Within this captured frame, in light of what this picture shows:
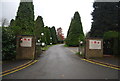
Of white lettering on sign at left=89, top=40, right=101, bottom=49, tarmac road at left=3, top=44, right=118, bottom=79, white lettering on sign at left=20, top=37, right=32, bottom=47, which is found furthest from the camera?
white lettering on sign at left=89, top=40, right=101, bottom=49

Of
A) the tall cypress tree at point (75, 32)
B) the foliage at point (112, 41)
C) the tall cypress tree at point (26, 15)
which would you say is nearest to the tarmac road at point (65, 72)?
the foliage at point (112, 41)

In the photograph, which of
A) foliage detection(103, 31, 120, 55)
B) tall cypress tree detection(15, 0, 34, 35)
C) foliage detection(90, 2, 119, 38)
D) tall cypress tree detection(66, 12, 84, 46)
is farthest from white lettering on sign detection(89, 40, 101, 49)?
tall cypress tree detection(66, 12, 84, 46)

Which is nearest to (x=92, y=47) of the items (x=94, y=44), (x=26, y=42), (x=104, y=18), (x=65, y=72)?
(x=94, y=44)

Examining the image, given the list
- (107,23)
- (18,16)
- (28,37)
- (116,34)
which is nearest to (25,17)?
(18,16)

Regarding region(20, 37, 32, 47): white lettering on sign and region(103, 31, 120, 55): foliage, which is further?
region(103, 31, 120, 55): foliage

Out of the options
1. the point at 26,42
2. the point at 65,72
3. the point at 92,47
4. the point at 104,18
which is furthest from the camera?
the point at 104,18

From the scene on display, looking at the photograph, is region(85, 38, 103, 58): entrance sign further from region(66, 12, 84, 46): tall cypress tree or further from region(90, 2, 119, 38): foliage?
region(66, 12, 84, 46): tall cypress tree

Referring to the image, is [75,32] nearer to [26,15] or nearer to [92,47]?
[26,15]

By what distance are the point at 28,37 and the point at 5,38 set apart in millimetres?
1822

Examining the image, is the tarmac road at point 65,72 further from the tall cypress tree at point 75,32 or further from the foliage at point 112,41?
the tall cypress tree at point 75,32

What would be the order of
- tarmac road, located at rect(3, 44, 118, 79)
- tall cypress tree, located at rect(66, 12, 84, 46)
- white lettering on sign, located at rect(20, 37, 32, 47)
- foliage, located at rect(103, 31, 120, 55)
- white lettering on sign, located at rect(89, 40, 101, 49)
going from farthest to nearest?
tall cypress tree, located at rect(66, 12, 84, 46), foliage, located at rect(103, 31, 120, 55), white lettering on sign, located at rect(89, 40, 101, 49), white lettering on sign, located at rect(20, 37, 32, 47), tarmac road, located at rect(3, 44, 118, 79)

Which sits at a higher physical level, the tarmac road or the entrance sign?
the entrance sign

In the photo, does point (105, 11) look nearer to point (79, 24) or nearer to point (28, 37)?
point (28, 37)

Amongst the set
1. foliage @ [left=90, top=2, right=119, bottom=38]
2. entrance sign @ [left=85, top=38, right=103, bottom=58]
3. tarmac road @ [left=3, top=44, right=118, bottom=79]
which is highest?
foliage @ [left=90, top=2, right=119, bottom=38]
